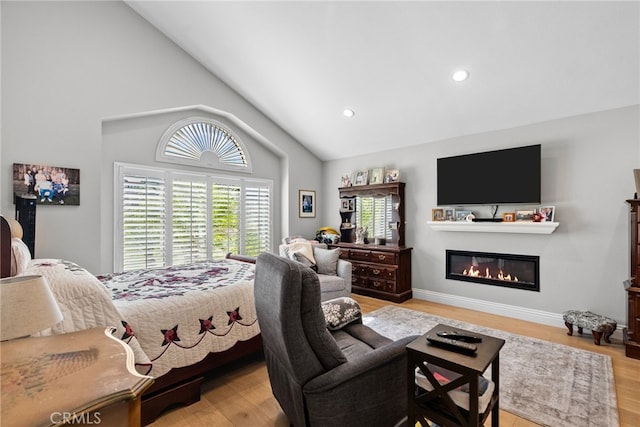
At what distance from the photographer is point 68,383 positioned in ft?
2.85

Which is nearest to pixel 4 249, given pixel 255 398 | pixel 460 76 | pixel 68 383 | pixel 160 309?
pixel 160 309

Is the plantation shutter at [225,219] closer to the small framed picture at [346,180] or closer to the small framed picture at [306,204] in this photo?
the small framed picture at [306,204]

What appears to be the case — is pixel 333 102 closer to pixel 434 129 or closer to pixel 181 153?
pixel 434 129

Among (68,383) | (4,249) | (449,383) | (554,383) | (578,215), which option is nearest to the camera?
(68,383)

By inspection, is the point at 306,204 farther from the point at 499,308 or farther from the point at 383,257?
the point at 499,308

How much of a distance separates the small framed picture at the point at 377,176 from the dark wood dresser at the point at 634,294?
2.98m

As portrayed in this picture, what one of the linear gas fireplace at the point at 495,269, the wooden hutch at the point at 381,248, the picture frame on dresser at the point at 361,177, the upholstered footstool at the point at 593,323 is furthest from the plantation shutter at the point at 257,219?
the upholstered footstool at the point at 593,323

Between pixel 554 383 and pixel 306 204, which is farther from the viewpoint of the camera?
pixel 306 204

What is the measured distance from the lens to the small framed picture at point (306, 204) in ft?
18.3

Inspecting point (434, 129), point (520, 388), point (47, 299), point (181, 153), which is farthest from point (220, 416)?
point (434, 129)

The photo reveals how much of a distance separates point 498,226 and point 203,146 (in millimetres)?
4315

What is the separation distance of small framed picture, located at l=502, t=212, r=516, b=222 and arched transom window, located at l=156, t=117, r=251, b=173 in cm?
388

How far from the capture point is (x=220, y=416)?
2008mm

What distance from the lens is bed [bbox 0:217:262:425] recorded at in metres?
1.68
